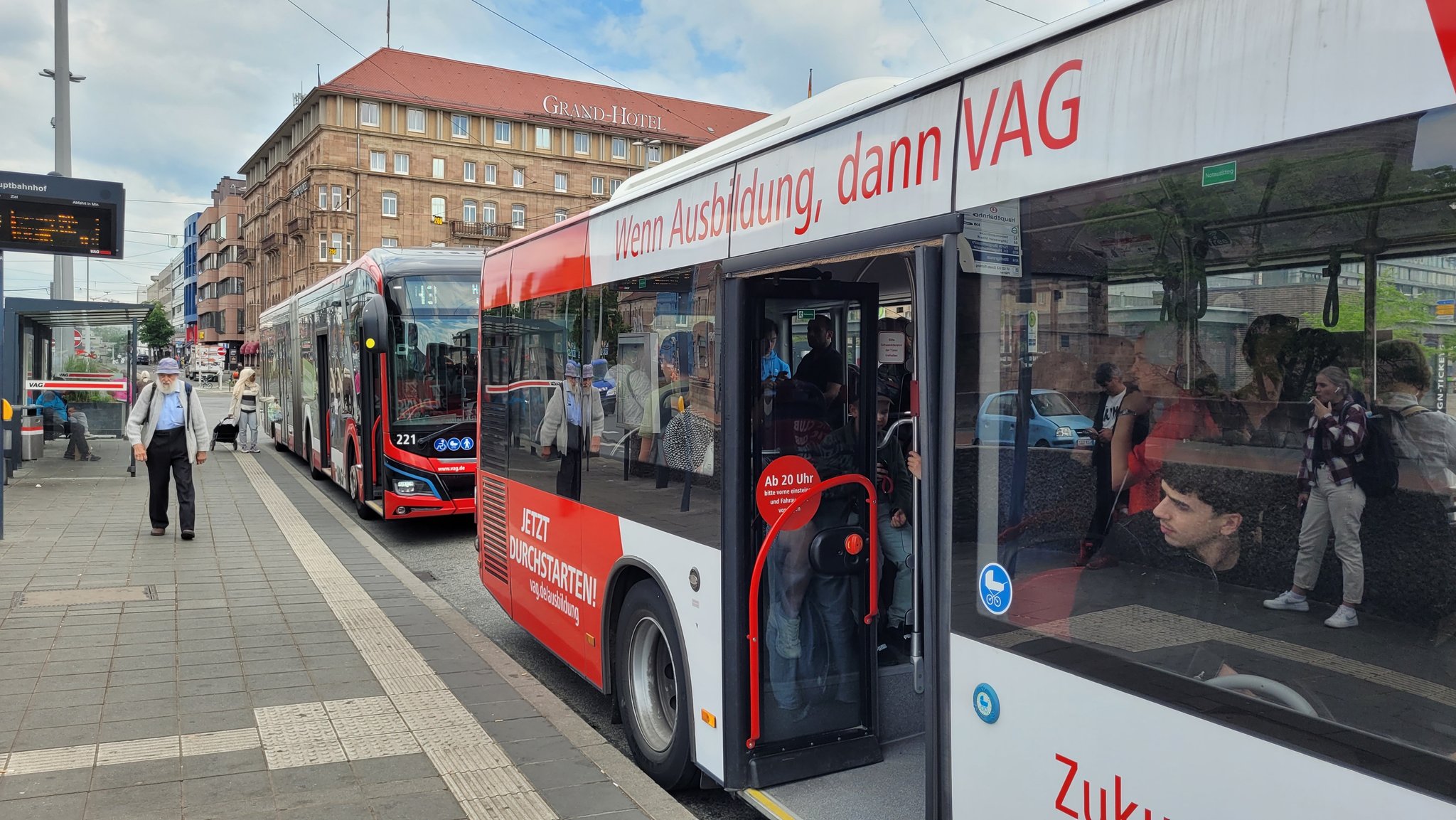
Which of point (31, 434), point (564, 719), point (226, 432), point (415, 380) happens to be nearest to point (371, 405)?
point (415, 380)

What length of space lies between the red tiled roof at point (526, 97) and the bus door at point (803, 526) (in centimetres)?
6045

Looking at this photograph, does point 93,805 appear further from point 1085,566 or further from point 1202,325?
point 1202,325

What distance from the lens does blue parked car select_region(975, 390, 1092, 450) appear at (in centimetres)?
250

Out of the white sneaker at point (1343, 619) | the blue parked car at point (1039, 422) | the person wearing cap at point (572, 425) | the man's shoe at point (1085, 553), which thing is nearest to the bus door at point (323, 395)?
the person wearing cap at point (572, 425)

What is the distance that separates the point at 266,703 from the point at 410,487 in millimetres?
6104

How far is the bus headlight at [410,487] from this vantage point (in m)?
11.4

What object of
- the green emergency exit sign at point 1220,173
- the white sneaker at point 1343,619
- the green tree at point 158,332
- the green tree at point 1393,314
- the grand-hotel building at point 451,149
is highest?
the grand-hotel building at point 451,149

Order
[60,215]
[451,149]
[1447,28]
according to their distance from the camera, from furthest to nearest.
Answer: [451,149]
[60,215]
[1447,28]

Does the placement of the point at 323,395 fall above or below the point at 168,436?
above

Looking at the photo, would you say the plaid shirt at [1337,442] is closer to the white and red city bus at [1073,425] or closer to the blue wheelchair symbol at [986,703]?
the white and red city bus at [1073,425]

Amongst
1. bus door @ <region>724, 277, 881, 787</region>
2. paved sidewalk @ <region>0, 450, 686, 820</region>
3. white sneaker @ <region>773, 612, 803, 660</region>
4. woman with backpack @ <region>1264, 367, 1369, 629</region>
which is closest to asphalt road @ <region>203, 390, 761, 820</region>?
paved sidewalk @ <region>0, 450, 686, 820</region>

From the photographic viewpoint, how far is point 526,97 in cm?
6969

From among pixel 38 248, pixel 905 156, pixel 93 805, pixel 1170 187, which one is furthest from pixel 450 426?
pixel 1170 187

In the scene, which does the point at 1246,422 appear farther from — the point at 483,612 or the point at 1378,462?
the point at 483,612
